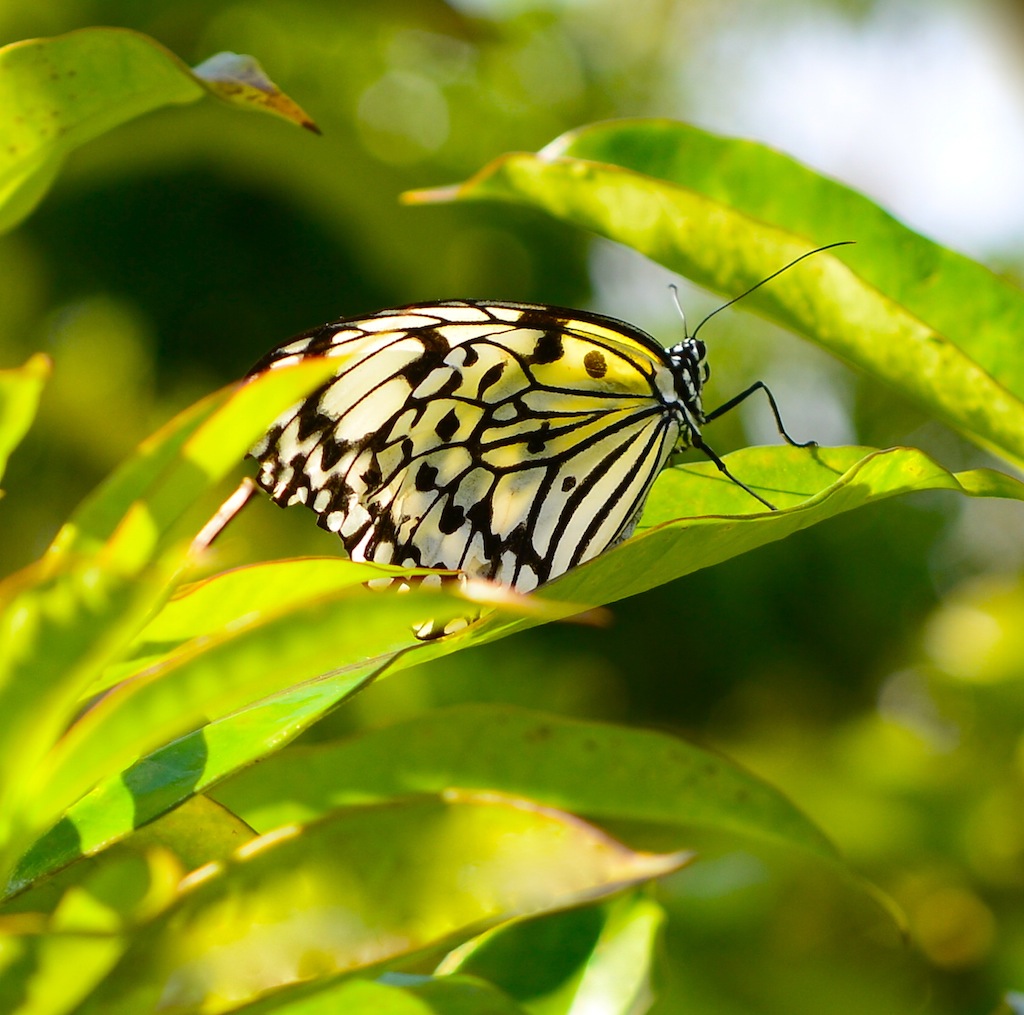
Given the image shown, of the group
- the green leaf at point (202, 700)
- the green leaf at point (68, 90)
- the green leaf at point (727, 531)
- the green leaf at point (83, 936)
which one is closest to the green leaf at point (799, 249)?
the green leaf at point (727, 531)

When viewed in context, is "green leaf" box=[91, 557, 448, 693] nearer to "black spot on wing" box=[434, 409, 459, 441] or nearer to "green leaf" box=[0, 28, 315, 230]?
"green leaf" box=[0, 28, 315, 230]

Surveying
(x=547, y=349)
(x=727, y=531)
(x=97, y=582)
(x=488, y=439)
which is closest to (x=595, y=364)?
(x=547, y=349)

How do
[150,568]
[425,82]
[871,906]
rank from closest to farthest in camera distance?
[150,568] < [871,906] < [425,82]

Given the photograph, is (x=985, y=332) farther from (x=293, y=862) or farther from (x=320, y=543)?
(x=320, y=543)

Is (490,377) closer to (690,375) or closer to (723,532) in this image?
(690,375)

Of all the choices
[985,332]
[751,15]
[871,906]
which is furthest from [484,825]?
[751,15]

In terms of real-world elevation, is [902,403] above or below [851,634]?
above

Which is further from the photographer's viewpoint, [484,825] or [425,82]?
[425,82]
